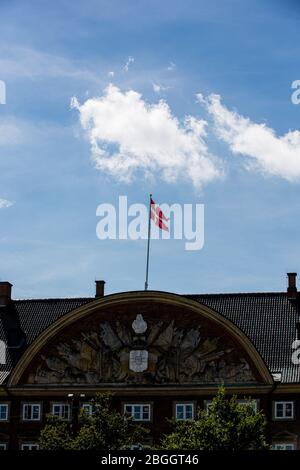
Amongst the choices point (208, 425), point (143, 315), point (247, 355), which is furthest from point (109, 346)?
point (208, 425)

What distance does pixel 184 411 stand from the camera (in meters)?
70.2

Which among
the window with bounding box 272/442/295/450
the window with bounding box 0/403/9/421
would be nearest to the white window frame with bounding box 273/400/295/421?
the window with bounding box 272/442/295/450

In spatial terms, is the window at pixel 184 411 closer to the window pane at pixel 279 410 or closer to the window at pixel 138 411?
the window at pixel 138 411

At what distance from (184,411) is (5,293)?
1793 cm

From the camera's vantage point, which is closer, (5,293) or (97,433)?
(97,433)

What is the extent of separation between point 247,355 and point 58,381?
12.8 m

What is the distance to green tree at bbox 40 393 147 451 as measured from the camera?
6184 cm

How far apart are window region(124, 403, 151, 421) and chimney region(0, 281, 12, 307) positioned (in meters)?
14.2

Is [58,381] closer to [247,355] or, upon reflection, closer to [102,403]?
[102,403]

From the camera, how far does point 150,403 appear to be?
7056cm

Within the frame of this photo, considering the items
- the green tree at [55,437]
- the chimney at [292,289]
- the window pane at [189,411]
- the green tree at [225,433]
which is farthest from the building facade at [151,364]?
the green tree at [225,433]

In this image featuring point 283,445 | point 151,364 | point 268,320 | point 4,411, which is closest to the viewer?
point 283,445

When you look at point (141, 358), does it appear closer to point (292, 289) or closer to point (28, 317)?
point (28, 317)

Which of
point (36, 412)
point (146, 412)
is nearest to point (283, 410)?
point (146, 412)
